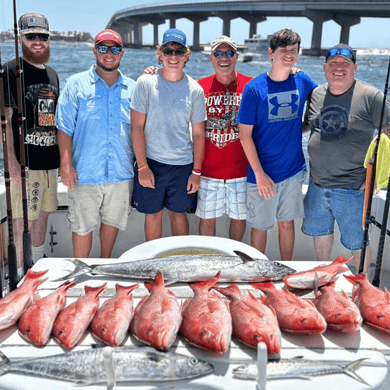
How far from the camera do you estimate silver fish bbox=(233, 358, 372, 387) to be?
1.57 meters

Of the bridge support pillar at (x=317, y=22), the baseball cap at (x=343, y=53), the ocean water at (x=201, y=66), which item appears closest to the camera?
the baseball cap at (x=343, y=53)

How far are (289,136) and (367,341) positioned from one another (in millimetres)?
1818

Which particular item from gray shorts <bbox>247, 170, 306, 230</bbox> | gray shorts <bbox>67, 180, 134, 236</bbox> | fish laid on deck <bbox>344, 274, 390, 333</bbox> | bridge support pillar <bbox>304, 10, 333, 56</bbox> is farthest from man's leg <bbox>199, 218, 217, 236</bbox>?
bridge support pillar <bbox>304, 10, 333, 56</bbox>

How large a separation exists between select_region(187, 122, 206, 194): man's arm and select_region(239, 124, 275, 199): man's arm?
31 cm

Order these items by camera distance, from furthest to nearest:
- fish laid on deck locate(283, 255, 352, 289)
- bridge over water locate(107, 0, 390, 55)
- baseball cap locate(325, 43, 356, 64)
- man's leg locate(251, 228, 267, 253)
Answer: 1. bridge over water locate(107, 0, 390, 55)
2. man's leg locate(251, 228, 267, 253)
3. baseball cap locate(325, 43, 356, 64)
4. fish laid on deck locate(283, 255, 352, 289)

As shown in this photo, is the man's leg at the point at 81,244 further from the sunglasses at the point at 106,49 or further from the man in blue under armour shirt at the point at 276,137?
the sunglasses at the point at 106,49

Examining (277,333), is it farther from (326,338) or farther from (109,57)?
(109,57)

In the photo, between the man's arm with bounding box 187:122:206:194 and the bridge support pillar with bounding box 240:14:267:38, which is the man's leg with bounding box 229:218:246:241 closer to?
the man's arm with bounding box 187:122:206:194

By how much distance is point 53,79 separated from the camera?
3.33 meters

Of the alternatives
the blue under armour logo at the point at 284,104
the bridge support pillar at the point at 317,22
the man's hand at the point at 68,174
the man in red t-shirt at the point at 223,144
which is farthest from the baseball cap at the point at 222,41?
the bridge support pillar at the point at 317,22

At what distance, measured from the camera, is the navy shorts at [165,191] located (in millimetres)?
3383

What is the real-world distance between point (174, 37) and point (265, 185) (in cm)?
127

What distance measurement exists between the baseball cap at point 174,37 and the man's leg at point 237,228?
59.1 inches

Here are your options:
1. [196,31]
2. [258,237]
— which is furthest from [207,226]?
[196,31]
